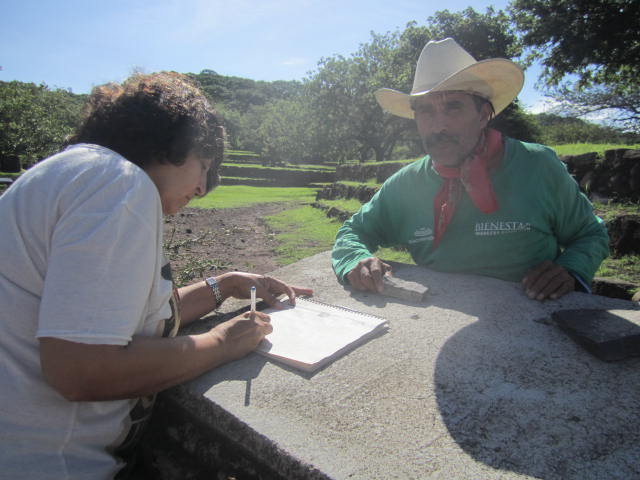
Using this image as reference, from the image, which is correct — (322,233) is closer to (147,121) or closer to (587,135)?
(147,121)

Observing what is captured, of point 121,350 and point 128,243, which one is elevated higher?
point 128,243

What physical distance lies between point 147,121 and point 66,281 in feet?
1.74

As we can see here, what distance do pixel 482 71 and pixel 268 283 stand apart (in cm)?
158

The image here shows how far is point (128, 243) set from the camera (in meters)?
1.04

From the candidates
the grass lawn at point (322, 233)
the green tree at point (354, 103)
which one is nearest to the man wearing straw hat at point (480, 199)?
the grass lawn at point (322, 233)

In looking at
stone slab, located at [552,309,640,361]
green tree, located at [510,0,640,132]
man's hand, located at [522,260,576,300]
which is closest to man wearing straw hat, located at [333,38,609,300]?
man's hand, located at [522,260,576,300]

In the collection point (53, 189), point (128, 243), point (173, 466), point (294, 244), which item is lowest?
point (294, 244)

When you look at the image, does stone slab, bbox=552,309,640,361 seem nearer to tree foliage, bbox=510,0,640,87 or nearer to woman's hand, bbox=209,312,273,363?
woman's hand, bbox=209,312,273,363

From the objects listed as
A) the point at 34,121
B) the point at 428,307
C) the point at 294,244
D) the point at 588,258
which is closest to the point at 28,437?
the point at 428,307

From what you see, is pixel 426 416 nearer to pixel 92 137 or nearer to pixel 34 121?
pixel 92 137

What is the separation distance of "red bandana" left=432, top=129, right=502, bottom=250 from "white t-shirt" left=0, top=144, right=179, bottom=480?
66.9 inches

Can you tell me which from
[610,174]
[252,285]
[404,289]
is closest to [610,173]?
Answer: [610,174]

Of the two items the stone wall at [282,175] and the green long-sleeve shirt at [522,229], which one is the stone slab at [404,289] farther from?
the stone wall at [282,175]

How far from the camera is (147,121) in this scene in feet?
4.17
